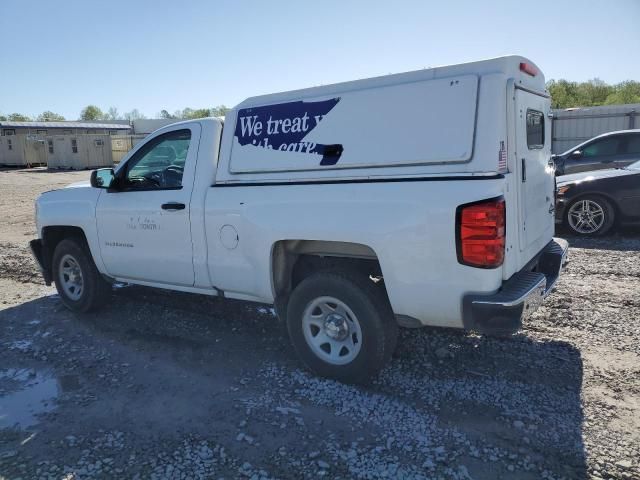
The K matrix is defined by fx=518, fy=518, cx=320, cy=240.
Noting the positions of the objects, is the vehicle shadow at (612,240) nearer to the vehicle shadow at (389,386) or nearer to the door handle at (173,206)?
the vehicle shadow at (389,386)

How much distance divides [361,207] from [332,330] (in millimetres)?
996

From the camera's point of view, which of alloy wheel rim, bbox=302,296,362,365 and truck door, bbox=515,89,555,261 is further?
Answer: alloy wheel rim, bbox=302,296,362,365

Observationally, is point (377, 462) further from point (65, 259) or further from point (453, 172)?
point (65, 259)

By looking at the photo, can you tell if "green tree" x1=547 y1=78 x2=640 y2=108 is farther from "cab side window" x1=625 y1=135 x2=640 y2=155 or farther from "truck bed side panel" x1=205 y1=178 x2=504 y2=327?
"truck bed side panel" x1=205 y1=178 x2=504 y2=327

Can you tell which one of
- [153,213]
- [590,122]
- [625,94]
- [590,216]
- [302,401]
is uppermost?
[625,94]

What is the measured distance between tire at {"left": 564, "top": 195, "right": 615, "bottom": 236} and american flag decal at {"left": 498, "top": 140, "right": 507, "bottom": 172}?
5629 mm

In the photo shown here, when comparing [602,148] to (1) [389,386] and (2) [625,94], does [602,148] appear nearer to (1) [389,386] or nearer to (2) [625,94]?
(1) [389,386]

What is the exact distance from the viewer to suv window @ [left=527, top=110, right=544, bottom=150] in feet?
12.4

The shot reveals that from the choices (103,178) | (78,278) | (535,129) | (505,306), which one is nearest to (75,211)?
(103,178)

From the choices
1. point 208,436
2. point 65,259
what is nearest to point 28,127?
point 65,259

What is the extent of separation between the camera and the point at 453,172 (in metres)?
3.22

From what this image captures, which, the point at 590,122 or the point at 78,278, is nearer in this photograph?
the point at 78,278

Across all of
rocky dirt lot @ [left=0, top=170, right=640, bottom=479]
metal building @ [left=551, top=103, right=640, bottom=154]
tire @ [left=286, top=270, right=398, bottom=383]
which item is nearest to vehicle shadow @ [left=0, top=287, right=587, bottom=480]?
rocky dirt lot @ [left=0, top=170, right=640, bottom=479]

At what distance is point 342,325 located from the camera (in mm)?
3797
